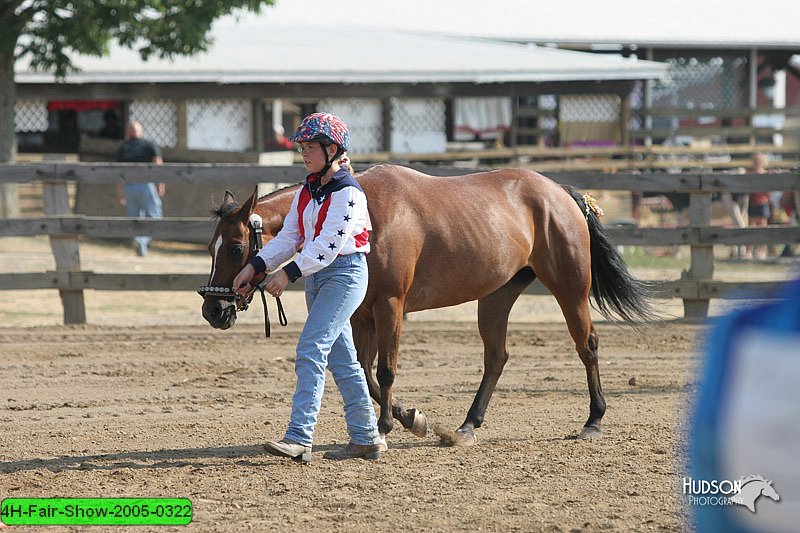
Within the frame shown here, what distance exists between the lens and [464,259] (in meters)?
6.25

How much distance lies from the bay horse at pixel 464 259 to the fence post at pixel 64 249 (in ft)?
16.8

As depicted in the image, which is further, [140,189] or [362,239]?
[140,189]

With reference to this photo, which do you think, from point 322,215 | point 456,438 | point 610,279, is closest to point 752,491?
point 322,215

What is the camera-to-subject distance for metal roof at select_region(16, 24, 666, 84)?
2102 centimetres

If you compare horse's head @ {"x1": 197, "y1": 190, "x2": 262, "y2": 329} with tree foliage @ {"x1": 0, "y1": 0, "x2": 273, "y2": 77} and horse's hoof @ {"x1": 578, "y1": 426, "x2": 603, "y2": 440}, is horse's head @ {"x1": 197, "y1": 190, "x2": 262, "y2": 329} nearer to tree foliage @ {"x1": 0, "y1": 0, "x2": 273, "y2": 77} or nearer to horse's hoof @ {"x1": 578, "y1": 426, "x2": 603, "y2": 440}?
horse's hoof @ {"x1": 578, "y1": 426, "x2": 603, "y2": 440}

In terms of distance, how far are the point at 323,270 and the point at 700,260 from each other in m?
6.18

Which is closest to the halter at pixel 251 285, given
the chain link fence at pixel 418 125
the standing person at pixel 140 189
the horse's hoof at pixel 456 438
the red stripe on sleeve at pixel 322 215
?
the red stripe on sleeve at pixel 322 215

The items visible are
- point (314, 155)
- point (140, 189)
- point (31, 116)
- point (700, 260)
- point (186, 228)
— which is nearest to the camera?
point (314, 155)

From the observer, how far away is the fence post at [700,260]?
1059cm

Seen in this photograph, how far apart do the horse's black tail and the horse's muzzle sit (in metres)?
2.44

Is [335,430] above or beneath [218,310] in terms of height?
beneath

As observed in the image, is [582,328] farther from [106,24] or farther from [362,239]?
[106,24]

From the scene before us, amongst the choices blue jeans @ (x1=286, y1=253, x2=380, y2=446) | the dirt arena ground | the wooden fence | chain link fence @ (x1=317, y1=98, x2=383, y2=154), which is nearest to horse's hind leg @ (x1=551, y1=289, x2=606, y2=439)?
the dirt arena ground

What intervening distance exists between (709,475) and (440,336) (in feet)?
27.1
